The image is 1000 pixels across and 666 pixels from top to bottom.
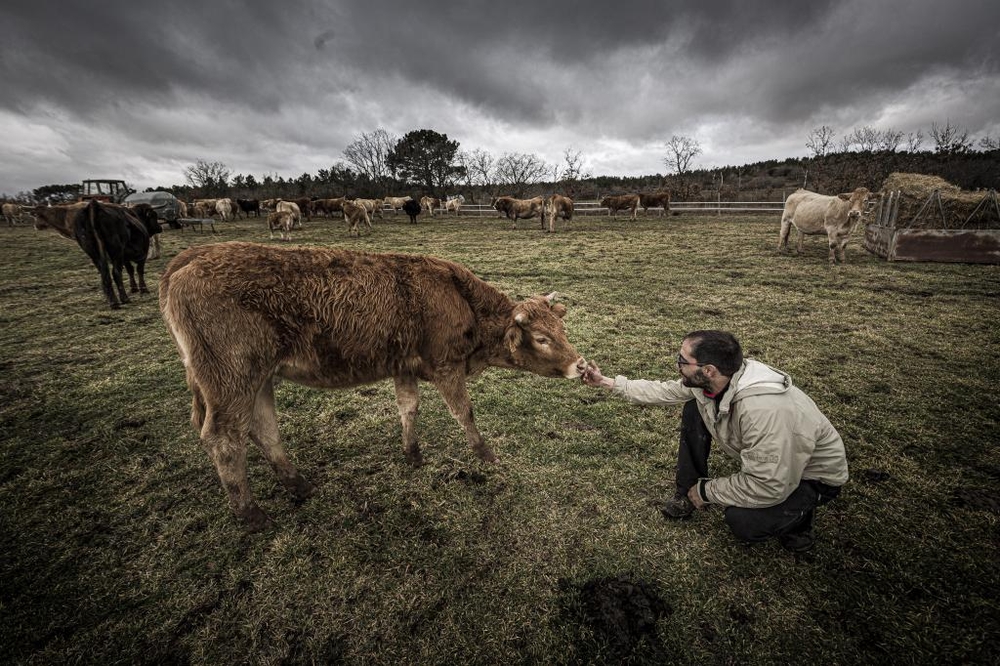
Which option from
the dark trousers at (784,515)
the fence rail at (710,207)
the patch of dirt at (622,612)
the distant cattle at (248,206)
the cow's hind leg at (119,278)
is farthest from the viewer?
the distant cattle at (248,206)

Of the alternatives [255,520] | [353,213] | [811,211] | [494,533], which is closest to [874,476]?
[494,533]

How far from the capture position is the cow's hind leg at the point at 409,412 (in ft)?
12.3

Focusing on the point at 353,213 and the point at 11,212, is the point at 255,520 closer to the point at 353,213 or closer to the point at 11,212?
the point at 353,213

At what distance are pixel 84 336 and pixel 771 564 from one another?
10.4 metres

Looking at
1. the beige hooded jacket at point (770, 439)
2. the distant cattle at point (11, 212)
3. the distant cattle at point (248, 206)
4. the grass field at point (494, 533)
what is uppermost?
the distant cattle at point (248, 206)

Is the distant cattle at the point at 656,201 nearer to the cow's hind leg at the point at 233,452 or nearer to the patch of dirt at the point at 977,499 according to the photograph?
the patch of dirt at the point at 977,499

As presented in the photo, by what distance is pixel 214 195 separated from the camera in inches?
1799

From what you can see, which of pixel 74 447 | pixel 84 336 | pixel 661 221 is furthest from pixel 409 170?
pixel 74 447

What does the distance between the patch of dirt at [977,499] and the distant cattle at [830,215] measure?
1060 centimetres

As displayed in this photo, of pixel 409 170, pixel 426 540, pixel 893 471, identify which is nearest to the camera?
pixel 426 540

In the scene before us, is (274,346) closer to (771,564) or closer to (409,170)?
(771,564)

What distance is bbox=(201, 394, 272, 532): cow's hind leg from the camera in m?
2.71

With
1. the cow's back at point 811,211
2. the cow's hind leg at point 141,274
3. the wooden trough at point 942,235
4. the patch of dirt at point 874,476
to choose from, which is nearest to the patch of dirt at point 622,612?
the patch of dirt at point 874,476

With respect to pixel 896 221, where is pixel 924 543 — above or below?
below
